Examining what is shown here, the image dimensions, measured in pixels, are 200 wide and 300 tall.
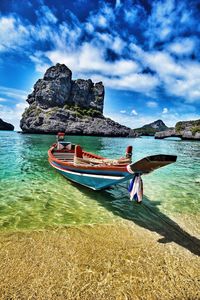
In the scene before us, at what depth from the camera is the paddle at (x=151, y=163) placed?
7070 mm

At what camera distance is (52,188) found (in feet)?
41.6

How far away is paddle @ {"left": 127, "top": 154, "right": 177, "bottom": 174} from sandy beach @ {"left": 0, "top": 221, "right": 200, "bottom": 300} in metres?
2.40

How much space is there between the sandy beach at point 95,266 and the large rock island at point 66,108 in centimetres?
11981

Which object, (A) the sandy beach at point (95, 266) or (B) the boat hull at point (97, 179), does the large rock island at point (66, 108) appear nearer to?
(B) the boat hull at point (97, 179)

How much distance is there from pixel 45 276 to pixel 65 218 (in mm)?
3483

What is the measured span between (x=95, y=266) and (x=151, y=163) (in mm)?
3913

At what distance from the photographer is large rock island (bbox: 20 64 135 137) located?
5054 inches

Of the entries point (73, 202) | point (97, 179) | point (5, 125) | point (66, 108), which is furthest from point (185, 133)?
point (5, 125)

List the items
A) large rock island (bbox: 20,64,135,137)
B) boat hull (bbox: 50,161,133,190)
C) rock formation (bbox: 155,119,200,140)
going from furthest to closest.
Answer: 1. large rock island (bbox: 20,64,135,137)
2. rock formation (bbox: 155,119,200,140)
3. boat hull (bbox: 50,161,133,190)

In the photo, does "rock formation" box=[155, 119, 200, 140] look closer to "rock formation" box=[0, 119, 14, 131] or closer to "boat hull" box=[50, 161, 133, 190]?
"boat hull" box=[50, 161, 133, 190]

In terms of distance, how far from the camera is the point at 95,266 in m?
5.36

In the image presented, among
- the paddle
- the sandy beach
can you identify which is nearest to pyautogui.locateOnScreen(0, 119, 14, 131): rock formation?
the paddle

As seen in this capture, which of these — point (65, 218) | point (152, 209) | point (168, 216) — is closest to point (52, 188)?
point (65, 218)

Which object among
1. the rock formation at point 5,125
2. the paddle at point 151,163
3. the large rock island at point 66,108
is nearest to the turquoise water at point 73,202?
the paddle at point 151,163
